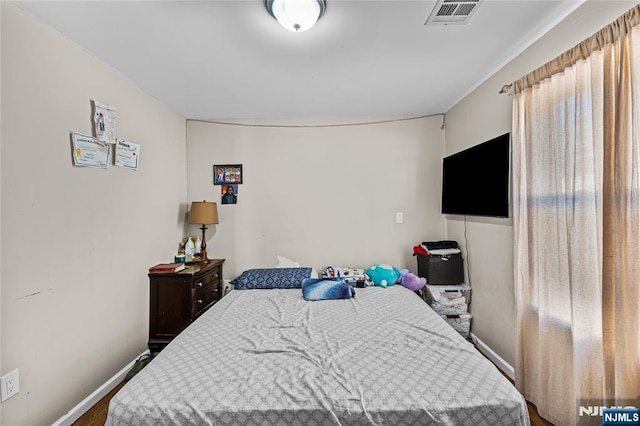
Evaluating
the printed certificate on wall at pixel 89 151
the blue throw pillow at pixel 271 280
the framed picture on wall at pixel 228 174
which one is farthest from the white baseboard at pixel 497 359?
the printed certificate on wall at pixel 89 151

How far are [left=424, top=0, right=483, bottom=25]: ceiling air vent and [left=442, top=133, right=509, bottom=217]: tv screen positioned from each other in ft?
3.28

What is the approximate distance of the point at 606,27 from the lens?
135 cm

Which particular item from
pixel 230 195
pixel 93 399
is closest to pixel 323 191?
pixel 230 195

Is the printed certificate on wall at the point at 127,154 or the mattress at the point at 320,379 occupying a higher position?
the printed certificate on wall at the point at 127,154

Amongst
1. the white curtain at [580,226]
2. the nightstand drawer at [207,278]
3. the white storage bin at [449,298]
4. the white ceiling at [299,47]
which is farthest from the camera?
the white storage bin at [449,298]

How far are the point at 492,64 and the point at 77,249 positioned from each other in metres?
3.43

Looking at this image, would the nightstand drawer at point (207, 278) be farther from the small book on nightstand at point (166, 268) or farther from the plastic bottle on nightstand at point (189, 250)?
the plastic bottle on nightstand at point (189, 250)

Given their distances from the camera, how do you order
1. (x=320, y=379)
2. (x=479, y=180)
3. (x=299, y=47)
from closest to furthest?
(x=320, y=379) < (x=299, y=47) < (x=479, y=180)

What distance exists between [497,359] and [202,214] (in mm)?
3194

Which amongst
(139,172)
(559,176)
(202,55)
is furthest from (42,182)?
(559,176)

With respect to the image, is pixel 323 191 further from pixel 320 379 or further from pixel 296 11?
pixel 320 379

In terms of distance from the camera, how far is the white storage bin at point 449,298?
278cm

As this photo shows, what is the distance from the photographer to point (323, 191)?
331 centimetres

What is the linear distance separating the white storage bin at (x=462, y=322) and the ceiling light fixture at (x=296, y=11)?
2837mm
